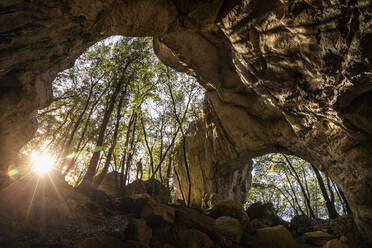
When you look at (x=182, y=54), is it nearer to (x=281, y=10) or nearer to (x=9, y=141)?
(x=281, y=10)

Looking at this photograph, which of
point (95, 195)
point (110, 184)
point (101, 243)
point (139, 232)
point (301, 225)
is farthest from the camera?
point (110, 184)

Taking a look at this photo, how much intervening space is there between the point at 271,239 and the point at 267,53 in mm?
6717

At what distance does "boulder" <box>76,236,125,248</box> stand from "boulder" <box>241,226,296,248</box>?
4.58 m

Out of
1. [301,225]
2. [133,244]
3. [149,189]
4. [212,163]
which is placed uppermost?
[212,163]

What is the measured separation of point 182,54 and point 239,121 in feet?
17.2

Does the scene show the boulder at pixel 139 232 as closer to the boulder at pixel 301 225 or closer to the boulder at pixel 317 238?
the boulder at pixel 317 238

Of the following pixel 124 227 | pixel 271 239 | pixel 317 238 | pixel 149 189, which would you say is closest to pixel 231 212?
pixel 271 239

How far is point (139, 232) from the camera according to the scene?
16.8ft

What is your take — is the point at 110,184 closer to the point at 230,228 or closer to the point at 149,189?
the point at 149,189

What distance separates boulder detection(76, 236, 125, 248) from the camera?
4.21m

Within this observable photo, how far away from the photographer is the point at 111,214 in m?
6.84

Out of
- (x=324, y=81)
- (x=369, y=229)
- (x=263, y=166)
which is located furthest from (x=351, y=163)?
(x=263, y=166)

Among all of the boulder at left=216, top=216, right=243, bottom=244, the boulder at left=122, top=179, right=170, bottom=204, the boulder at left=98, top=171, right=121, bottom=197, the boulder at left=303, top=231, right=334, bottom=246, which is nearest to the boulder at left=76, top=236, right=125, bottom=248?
the boulder at left=216, top=216, right=243, bottom=244

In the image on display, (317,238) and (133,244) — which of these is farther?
(317,238)
